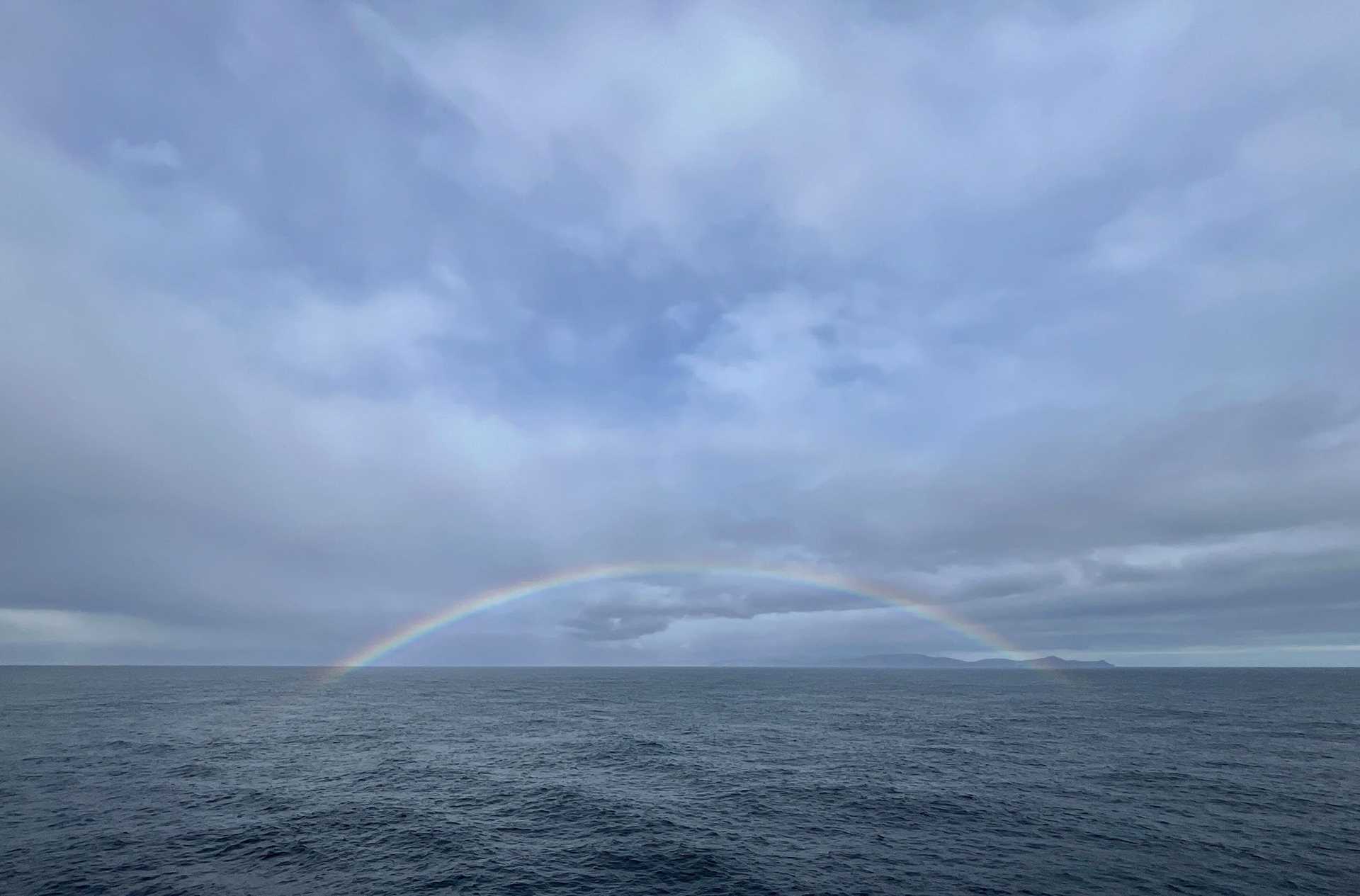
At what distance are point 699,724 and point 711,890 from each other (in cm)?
8666

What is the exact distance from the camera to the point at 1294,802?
2463 inches

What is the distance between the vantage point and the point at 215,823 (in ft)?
179

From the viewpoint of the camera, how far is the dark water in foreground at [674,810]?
144 feet

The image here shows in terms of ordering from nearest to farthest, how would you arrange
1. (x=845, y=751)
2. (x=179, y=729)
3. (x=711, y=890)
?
(x=711, y=890), (x=845, y=751), (x=179, y=729)

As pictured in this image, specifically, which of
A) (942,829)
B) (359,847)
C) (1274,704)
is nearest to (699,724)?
(942,829)

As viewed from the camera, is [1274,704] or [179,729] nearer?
[179,729]

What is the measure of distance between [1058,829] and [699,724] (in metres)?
79.2

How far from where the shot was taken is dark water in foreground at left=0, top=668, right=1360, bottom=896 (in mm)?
43906

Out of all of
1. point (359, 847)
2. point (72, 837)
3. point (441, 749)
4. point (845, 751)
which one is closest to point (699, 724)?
point (845, 751)

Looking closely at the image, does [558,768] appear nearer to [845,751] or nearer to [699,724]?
[845,751]

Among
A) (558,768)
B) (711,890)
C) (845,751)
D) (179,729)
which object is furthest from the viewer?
(179,729)

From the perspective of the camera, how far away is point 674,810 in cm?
6056

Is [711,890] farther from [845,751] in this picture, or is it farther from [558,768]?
[845,751]

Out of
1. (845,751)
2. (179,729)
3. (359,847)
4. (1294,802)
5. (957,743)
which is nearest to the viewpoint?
(359,847)
